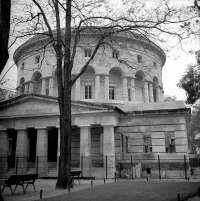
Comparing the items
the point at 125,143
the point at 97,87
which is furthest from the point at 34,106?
the point at 97,87

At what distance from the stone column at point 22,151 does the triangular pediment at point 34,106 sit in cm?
203

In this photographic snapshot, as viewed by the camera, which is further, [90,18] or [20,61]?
[20,61]

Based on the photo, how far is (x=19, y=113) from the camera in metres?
26.6

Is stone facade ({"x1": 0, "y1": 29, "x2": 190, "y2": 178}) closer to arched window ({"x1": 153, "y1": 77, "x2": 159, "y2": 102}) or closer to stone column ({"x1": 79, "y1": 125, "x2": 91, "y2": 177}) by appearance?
stone column ({"x1": 79, "y1": 125, "x2": 91, "y2": 177})

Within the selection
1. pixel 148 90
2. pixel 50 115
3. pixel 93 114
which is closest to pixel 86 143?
pixel 93 114

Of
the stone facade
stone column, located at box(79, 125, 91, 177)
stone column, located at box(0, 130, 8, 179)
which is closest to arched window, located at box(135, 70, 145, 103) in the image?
the stone facade

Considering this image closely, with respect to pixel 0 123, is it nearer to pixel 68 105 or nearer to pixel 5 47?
pixel 68 105

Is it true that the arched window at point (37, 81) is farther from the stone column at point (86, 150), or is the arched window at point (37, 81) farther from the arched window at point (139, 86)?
the stone column at point (86, 150)

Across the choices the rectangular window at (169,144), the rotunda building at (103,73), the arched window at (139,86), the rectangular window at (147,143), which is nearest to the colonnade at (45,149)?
the rectangular window at (147,143)

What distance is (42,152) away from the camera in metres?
25.2

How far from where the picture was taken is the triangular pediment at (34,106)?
80.4ft

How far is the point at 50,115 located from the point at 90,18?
11672 millimetres

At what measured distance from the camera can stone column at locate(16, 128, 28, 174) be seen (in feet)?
83.5

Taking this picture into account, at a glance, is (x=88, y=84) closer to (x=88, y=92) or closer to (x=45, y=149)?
(x=88, y=92)
